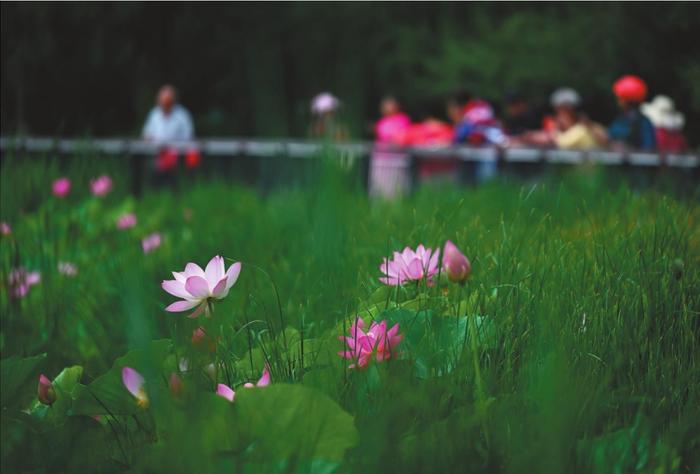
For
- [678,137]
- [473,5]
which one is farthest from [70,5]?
[678,137]

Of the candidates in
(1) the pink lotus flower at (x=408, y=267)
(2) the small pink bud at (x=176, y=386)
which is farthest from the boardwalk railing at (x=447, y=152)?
(2) the small pink bud at (x=176, y=386)

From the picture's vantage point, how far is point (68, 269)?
11.1 ft

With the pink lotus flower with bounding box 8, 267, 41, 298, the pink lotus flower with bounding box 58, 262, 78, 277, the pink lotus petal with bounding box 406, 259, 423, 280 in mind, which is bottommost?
the pink lotus flower with bounding box 58, 262, 78, 277

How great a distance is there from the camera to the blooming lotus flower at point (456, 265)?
186cm

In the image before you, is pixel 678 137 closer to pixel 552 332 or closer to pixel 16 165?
pixel 16 165

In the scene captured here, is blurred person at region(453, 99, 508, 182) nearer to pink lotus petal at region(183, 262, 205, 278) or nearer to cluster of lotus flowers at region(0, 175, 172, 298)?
cluster of lotus flowers at region(0, 175, 172, 298)

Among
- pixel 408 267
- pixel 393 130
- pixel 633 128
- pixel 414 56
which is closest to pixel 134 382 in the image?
pixel 408 267

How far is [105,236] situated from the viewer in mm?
4480

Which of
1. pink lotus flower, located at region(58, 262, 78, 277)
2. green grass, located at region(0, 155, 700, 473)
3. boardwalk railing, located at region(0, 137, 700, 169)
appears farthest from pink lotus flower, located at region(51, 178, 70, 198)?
green grass, located at region(0, 155, 700, 473)

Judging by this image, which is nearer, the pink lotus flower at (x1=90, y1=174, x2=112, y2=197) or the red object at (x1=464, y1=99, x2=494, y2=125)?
the pink lotus flower at (x1=90, y1=174, x2=112, y2=197)

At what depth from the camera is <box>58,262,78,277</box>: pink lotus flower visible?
328 centimetres

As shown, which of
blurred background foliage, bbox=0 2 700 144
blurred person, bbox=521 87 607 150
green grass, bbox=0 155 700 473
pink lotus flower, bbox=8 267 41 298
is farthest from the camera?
blurred background foliage, bbox=0 2 700 144

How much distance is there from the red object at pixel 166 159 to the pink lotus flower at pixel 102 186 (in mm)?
3921

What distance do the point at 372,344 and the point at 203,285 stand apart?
272 millimetres
